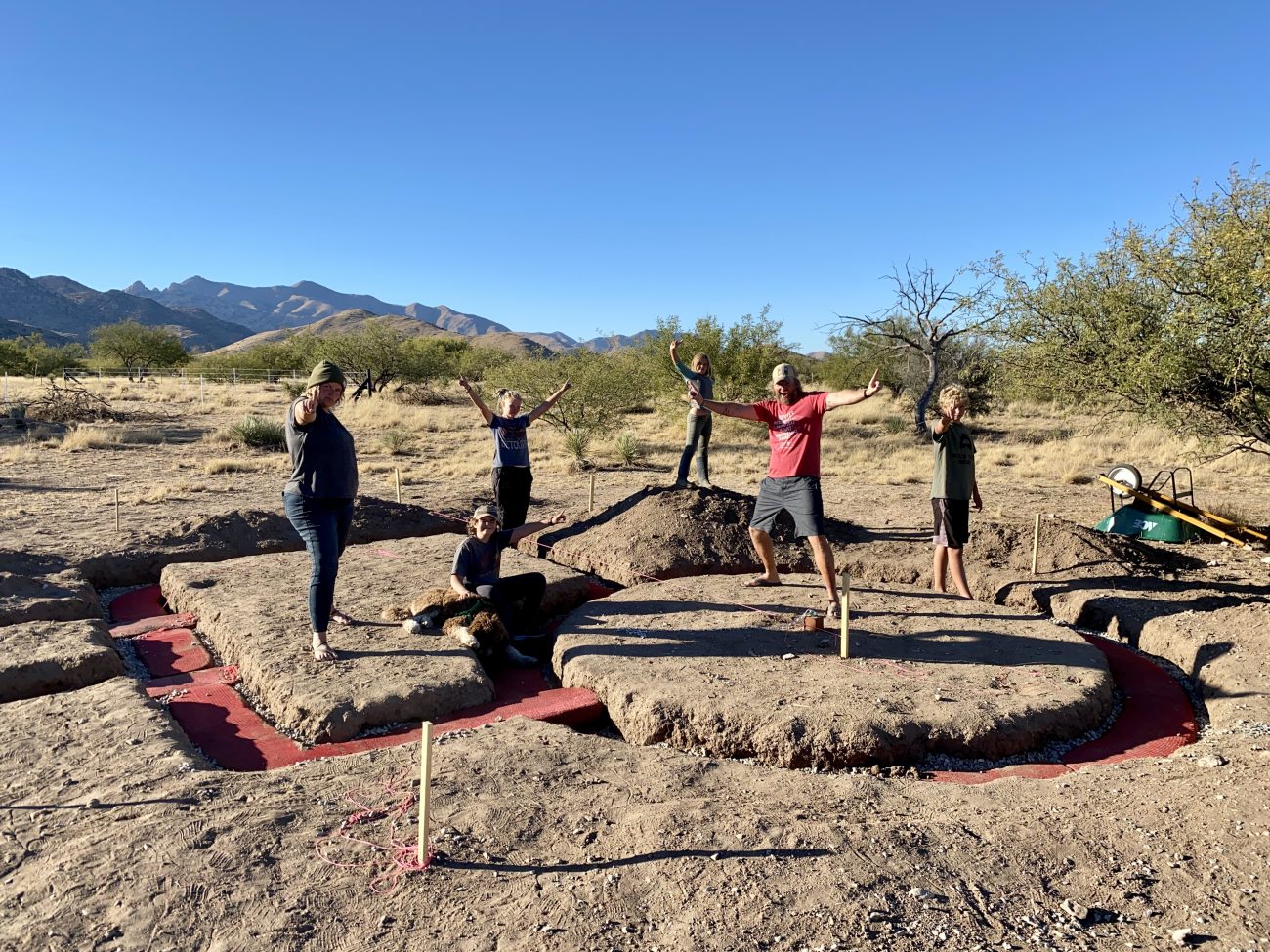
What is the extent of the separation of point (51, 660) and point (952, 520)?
20.2 ft

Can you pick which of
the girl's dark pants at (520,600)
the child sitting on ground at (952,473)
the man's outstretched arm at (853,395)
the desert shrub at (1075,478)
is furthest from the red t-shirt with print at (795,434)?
the desert shrub at (1075,478)

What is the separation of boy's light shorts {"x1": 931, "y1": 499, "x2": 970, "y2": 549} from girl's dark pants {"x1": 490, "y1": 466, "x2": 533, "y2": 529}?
3.38m

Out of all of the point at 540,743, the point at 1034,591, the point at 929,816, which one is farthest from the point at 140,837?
the point at 1034,591

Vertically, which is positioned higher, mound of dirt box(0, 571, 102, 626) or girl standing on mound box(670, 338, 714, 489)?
girl standing on mound box(670, 338, 714, 489)

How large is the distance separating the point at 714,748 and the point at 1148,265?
22.6 ft

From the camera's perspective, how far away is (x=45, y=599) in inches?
246

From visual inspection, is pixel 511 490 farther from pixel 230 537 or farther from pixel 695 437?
pixel 230 537

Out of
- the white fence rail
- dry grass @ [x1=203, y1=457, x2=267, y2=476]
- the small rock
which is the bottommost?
the small rock

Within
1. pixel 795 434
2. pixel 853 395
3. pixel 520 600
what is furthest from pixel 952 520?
pixel 520 600

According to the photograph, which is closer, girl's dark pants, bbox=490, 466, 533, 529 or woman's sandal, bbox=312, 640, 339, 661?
woman's sandal, bbox=312, 640, 339, 661

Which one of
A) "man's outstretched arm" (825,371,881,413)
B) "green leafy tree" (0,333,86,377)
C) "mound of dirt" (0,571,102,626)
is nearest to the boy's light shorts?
"man's outstretched arm" (825,371,881,413)

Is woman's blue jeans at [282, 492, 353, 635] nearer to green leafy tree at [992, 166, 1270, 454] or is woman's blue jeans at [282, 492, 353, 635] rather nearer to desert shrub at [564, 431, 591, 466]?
green leafy tree at [992, 166, 1270, 454]

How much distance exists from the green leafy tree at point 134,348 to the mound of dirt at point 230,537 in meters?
48.6

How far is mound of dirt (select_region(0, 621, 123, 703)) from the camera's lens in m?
4.78
